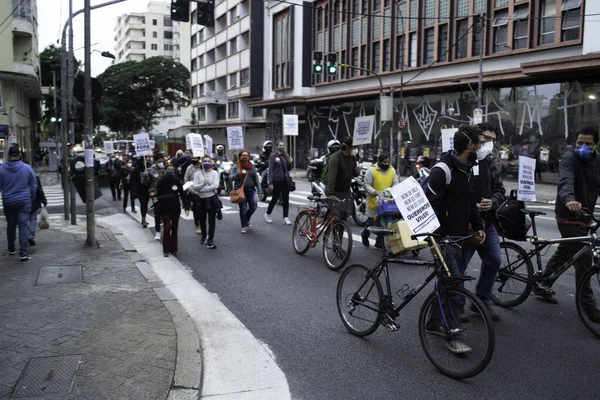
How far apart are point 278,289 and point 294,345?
204 centimetres

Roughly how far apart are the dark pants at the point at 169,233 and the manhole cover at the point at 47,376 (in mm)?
5005

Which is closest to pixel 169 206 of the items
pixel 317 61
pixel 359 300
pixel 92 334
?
pixel 92 334

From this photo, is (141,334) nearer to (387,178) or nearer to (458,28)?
(387,178)

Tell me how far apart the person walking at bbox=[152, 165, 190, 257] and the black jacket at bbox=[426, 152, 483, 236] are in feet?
19.3

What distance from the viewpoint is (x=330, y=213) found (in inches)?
326

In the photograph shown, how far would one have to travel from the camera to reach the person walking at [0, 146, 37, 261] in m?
8.73

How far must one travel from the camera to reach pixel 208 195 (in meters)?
10.3

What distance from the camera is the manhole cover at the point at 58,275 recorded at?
23.7ft

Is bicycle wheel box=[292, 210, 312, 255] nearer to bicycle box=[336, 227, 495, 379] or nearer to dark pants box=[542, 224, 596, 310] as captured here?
bicycle box=[336, 227, 495, 379]

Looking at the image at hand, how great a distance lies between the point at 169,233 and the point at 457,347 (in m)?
6.49

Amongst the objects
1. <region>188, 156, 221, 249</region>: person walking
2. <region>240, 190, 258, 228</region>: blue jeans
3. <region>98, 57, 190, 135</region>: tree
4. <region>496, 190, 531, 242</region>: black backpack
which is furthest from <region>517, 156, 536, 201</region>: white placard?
<region>98, 57, 190, 135</region>: tree

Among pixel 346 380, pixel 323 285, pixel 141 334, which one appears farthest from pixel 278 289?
pixel 346 380

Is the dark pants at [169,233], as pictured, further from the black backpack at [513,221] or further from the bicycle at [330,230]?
the black backpack at [513,221]

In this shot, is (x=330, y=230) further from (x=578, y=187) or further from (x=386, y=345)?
(x=578, y=187)
